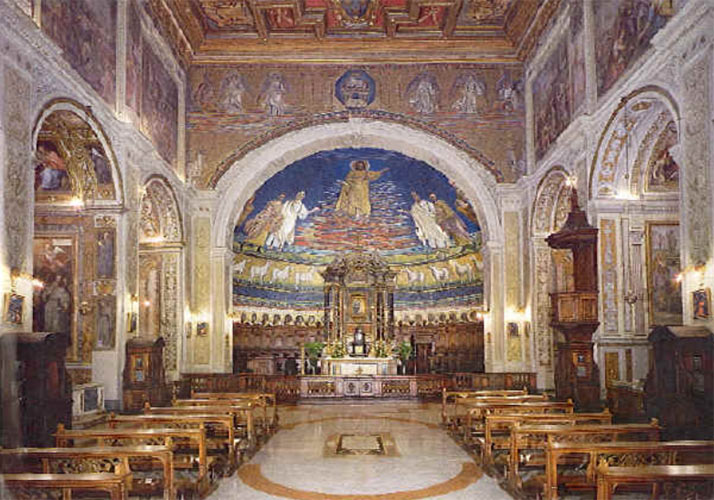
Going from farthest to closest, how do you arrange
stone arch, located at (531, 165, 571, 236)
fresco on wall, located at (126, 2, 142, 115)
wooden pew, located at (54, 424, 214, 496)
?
1. stone arch, located at (531, 165, 571, 236)
2. fresco on wall, located at (126, 2, 142, 115)
3. wooden pew, located at (54, 424, 214, 496)

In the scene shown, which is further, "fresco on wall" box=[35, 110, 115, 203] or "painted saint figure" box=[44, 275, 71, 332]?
"painted saint figure" box=[44, 275, 71, 332]

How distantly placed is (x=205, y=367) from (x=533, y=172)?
1058 cm

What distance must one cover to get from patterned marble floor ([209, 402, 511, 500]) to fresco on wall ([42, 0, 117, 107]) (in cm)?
735

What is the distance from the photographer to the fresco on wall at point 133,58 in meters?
14.9

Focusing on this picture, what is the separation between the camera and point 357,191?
2684 centimetres

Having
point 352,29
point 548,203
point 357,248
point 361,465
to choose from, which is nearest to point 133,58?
point 352,29

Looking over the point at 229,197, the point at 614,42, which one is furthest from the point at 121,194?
the point at 614,42

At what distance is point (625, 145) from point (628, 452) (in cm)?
805

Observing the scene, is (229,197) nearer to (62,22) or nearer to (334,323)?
(334,323)

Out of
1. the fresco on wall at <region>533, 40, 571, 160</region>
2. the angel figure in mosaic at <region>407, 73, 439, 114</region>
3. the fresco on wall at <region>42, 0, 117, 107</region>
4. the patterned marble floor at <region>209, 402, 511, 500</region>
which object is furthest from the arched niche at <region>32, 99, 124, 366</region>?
the fresco on wall at <region>533, 40, 571, 160</region>

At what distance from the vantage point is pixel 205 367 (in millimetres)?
19969

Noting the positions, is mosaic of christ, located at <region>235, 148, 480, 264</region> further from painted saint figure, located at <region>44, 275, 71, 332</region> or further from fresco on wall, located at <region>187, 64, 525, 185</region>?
painted saint figure, located at <region>44, 275, 71, 332</region>

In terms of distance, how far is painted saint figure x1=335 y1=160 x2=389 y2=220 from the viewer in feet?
84.8

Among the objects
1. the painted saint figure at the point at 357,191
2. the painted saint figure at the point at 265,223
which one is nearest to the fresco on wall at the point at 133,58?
the painted saint figure at the point at 265,223
